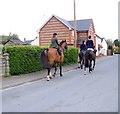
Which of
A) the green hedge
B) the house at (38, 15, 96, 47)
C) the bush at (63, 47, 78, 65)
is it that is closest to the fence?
the green hedge

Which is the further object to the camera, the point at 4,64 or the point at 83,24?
the point at 83,24

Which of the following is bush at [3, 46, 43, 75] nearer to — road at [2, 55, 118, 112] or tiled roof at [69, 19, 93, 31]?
road at [2, 55, 118, 112]

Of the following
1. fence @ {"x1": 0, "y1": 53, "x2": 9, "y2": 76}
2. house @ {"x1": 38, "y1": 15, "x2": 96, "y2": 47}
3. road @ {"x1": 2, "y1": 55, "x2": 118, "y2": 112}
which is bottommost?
road @ {"x1": 2, "y1": 55, "x2": 118, "y2": 112}

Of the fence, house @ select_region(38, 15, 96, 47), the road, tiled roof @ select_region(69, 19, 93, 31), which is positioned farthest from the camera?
tiled roof @ select_region(69, 19, 93, 31)

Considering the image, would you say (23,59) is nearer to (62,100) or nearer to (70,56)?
(62,100)

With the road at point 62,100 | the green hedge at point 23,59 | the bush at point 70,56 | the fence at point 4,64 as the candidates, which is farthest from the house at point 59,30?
the road at point 62,100

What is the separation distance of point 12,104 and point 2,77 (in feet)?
22.1

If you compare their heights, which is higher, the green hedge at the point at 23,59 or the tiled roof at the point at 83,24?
the tiled roof at the point at 83,24

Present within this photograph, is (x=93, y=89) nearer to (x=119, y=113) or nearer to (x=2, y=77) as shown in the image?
(x=119, y=113)

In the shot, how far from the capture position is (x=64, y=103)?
7789 millimetres

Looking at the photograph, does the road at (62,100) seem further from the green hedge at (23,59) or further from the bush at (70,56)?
the bush at (70,56)

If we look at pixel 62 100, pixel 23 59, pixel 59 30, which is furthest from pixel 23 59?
pixel 59 30

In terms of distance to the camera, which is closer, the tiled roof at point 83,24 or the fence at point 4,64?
the fence at point 4,64

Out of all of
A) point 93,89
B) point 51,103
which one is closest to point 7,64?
point 93,89
